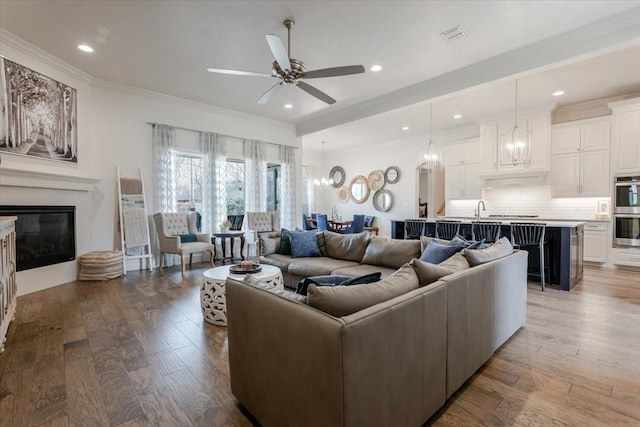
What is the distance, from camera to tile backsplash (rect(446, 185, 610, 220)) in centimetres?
592

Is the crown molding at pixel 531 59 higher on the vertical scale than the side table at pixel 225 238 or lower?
higher

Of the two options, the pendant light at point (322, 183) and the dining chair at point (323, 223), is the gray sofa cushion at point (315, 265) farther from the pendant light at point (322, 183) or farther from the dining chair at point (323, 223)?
the pendant light at point (322, 183)

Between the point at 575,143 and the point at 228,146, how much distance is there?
699 centimetres

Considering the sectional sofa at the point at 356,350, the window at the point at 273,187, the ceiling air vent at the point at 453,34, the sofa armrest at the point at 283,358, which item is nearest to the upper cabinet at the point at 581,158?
the ceiling air vent at the point at 453,34

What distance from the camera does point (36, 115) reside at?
4043 mm

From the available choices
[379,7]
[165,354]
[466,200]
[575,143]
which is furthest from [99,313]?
[575,143]

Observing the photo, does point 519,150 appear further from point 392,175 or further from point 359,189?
point 359,189

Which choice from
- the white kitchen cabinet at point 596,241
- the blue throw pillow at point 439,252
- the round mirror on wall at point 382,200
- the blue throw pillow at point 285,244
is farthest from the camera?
the round mirror on wall at point 382,200

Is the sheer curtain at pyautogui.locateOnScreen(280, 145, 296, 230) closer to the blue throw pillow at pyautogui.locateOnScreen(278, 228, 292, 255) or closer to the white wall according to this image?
the white wall

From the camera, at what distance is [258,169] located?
698cm

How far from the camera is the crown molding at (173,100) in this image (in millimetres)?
5020

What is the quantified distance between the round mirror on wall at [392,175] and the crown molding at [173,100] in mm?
3614

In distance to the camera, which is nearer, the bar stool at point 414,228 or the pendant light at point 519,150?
the bar stool at point 414,228

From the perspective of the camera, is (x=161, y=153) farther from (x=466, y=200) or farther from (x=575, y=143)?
(x=575, y=143)
